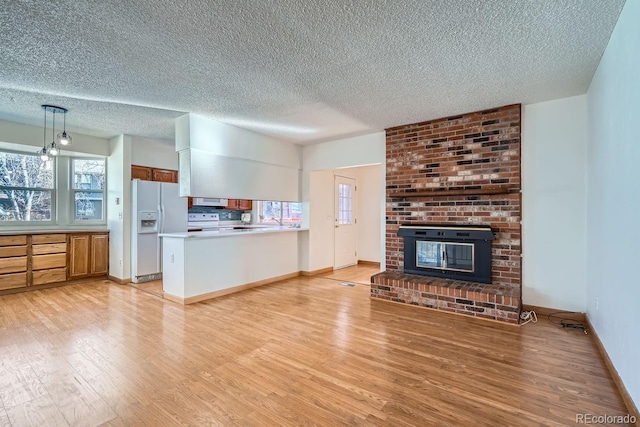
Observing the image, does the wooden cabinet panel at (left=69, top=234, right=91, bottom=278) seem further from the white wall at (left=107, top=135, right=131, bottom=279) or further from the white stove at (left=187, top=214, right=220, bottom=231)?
the white stove at (left=187, top=214, right=220, bottom=231)

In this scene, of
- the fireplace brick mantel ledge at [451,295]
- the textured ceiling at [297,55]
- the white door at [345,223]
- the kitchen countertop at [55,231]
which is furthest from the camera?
the white door at [345,223]

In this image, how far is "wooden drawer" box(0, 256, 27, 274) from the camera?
14.5 feet

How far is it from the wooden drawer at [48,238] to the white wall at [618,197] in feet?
22.5

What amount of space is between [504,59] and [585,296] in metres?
2.72

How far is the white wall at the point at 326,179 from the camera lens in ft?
16.2

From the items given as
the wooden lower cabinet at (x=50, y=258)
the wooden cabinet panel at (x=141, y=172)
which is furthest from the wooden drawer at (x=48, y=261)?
the wooden cabinet panel at (x=141, y=172)

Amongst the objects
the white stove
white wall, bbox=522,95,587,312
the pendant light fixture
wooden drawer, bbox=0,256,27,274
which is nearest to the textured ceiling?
the pendant light fixture

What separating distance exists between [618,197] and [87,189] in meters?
7.32

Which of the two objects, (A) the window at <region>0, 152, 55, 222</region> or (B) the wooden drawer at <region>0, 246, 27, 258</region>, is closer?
(B) the wooden drawer at <region>0, 246, 27, 258</region>

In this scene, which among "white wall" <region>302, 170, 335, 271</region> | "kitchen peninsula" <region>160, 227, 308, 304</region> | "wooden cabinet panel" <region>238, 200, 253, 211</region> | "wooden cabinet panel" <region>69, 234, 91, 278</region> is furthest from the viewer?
"wooden cabinet panel" <region>238, 200, 253, 211</region>

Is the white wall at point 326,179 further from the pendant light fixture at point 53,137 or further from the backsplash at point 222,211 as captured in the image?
the pendant light fixture at point 53,137

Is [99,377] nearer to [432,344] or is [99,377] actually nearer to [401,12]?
[432,344]

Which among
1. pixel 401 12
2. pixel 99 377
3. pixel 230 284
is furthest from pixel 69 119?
pixel 401 12

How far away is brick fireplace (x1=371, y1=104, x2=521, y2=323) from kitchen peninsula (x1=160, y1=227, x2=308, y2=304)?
1935mm
